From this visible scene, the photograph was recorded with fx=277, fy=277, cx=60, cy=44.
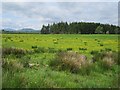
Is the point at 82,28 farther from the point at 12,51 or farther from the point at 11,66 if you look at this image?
the point at 11,66

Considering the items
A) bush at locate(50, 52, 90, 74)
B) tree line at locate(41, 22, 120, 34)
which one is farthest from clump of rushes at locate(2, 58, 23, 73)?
tree line at locate(41, 22, 120, 34)

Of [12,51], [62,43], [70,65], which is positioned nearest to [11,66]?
[70,65]

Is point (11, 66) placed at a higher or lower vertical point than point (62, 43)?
higher

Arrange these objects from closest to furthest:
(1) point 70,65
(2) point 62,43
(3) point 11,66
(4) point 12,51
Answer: (3) point 11,66 < (1) point 70,65 < (4) point 12,51 < (2) point 62,43

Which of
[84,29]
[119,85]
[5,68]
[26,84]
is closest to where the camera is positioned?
[26,84]

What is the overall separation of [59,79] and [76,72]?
188 centimetres

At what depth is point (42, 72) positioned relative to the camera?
11.5m

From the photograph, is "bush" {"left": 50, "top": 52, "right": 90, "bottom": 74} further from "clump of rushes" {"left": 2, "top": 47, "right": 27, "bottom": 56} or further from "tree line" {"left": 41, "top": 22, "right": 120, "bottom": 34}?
"tree line" {"left": 41, "top": 22, "right": 120, "bottom": 34}

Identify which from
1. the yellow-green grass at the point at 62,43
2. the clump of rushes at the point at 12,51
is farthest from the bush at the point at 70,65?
the yellow-green grass at the point at 62,43

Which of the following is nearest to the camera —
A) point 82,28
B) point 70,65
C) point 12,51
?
point 70,65

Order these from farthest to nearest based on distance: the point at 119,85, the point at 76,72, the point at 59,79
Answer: the point at 76,72, the point at 59,79, the point at 119,85

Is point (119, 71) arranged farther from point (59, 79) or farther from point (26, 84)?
point (26, 84)

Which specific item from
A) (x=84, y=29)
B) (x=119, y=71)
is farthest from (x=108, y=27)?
(x=119, y=71)

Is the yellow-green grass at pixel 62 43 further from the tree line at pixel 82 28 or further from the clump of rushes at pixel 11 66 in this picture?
the tree line at pixel 82 28
